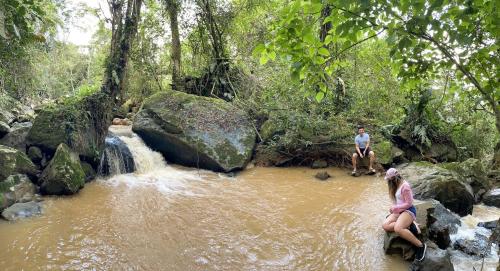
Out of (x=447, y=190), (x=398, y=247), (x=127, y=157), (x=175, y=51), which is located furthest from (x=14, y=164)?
(x=447, y=190)

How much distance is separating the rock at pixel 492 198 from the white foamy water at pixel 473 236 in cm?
16

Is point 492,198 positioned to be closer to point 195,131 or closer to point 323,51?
point 323,51

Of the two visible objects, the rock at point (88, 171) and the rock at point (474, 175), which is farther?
the rock at point (88, 171)

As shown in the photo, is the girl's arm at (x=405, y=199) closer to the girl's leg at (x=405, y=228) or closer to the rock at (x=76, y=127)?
the girl's leg at (x=405, y=228)

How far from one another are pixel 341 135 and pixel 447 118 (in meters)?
4.10

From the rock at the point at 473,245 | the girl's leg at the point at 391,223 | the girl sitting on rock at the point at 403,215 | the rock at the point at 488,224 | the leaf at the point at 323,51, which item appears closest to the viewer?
the leaf at the point at 323,51

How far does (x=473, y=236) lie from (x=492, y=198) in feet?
8.89

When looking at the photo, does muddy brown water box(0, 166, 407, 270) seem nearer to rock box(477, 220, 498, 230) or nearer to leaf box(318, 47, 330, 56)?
rock box(477, 220, 498, 230)

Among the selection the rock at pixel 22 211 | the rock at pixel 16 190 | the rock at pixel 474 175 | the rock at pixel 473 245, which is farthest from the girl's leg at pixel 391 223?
the rock at pixel 16 190

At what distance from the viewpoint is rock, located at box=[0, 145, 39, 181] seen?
726 cm

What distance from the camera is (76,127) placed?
9.13 m

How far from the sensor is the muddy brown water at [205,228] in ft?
17.0

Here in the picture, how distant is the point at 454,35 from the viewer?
2.48m

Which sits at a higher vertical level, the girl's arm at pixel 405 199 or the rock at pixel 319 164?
the girl's arm at pixel 405 199
